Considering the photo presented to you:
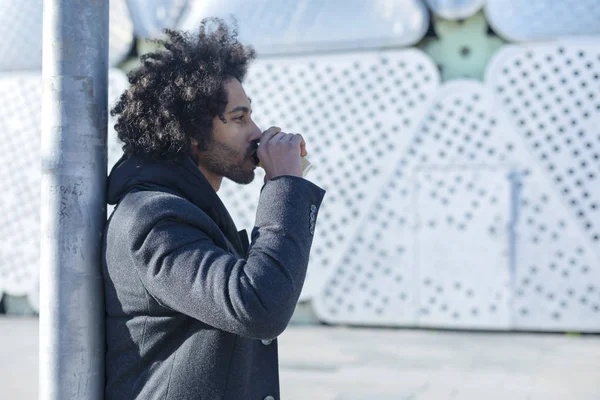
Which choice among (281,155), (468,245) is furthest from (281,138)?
(468,245)

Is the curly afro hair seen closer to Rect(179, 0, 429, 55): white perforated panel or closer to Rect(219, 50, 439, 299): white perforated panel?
Rect(179, 0, 429, 55): white perforated panel

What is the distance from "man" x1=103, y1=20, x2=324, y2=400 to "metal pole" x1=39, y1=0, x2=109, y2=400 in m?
0.05

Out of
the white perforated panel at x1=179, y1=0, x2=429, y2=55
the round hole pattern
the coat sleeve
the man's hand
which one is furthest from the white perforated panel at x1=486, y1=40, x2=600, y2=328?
the coat sleeve

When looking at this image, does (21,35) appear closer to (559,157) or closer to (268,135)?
(559,157)

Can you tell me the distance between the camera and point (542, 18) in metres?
7.50

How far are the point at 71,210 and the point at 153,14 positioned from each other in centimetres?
745

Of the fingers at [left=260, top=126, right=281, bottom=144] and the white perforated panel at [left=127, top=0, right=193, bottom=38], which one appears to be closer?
the fingers at [left=260, top=126, right=281, bottom=144]

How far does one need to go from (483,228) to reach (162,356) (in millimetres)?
6226

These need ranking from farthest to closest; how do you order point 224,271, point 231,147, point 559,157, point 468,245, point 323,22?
point 323,22, point 468,245, point 559,157, point 231,147, point 224,271

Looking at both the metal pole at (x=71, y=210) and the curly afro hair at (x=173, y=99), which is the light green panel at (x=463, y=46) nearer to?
the curly afro hair at (x=173, y=99)

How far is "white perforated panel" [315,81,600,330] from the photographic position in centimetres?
732

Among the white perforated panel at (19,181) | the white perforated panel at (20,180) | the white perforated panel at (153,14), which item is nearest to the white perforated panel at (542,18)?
the white perforated panel at (153,14)

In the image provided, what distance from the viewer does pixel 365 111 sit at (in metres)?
8.02

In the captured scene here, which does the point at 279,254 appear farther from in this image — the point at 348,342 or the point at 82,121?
the point at 348,342
